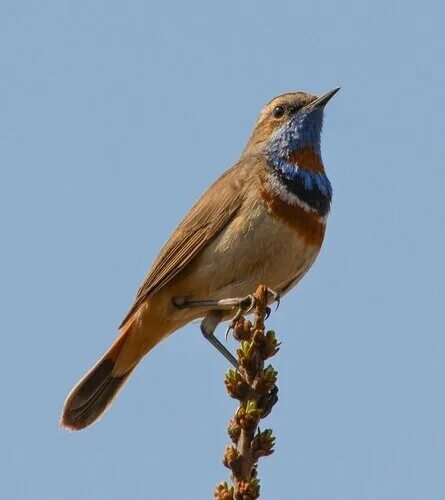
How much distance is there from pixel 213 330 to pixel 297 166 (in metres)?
1.67

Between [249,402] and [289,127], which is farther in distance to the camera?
[289,127]

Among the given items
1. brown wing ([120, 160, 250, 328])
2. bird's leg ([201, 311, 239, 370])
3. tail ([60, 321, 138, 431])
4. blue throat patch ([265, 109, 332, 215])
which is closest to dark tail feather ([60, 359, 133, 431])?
tail ([60, 321, 138, 431])

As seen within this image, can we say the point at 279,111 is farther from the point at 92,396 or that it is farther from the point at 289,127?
the point at 92,396

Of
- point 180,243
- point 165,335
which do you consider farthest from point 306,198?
point 165,335

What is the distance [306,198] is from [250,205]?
549mm

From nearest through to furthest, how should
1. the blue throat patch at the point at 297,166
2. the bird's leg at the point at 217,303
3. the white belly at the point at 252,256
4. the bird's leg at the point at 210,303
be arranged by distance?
the bird's leg at the point at 217,303 < the bird's leg at the point at 210,303 < the white belly at the point at 252,256 < the blue throat patch at the point at 297,166

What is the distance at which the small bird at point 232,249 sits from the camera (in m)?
8.19

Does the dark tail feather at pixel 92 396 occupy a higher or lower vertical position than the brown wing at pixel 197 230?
lower

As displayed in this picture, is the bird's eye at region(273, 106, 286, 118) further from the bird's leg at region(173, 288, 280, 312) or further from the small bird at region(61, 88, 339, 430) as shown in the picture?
the bird's leg at region(173, 288, 280, 312)

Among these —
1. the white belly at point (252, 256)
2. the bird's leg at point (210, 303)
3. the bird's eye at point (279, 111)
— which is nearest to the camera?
the bird's leg at point (210, 303)

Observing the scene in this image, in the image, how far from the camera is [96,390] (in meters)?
8.96

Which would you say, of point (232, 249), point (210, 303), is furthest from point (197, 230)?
point (210, 303)

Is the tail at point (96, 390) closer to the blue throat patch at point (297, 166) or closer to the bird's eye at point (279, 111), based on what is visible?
the blue throat patch at point (297, 166)

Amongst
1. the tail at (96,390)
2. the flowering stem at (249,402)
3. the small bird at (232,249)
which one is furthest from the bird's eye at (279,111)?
the flowering stem at (249,402)
